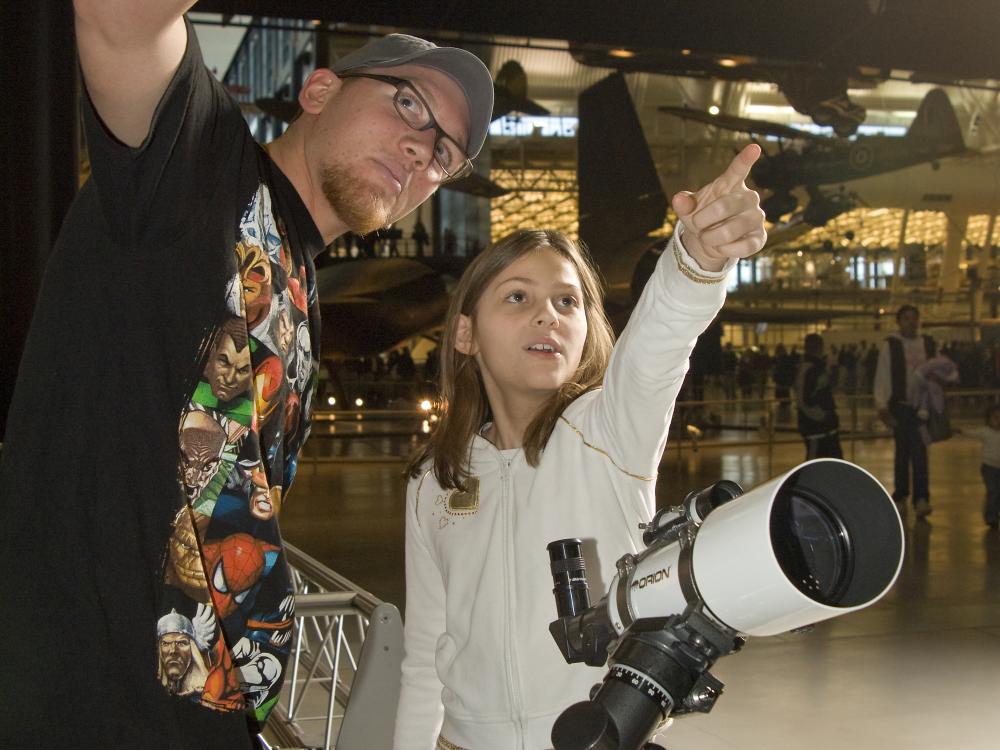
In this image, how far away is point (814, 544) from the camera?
1013 millimetres

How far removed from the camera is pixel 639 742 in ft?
3.11

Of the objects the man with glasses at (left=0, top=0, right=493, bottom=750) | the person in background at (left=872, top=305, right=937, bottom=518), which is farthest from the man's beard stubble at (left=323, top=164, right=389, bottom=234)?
the person in background at (left=872, top=305, right=937, bottom=518)

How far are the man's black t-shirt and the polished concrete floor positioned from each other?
318cm

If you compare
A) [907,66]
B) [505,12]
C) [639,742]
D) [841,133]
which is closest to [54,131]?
[639,742]

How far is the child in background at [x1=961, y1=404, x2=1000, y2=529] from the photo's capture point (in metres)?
8.52

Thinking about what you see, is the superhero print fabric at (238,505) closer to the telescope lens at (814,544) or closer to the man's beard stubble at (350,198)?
the man's beard stubble at (350,198)

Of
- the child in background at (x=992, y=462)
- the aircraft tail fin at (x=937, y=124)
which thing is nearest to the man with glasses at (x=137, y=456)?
the child in background at (x=992, y=462)

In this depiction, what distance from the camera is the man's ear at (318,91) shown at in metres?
1.73

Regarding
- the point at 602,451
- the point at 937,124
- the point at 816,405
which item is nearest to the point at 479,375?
the point at 602,451

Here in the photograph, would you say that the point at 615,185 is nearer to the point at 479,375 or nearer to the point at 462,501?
the point at 479,375

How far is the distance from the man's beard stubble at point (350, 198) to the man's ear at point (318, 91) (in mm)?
189

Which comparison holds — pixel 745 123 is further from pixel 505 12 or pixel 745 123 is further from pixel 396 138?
pixel 396 138

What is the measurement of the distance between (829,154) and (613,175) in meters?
4.23

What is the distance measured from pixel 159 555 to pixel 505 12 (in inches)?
412
